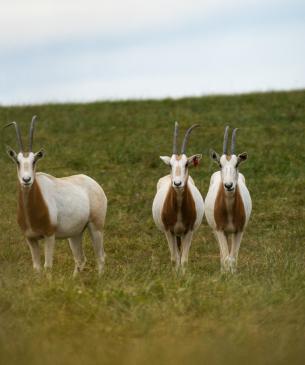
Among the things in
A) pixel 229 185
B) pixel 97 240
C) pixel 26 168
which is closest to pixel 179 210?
pixel 229 185

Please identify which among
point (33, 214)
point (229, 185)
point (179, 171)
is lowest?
point (33, 214)

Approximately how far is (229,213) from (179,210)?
2.47 feet

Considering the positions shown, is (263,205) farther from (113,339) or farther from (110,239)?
(113,339)

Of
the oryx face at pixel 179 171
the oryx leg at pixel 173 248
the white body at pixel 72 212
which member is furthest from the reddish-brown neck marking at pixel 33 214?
the oryx leg at pixel 173 248

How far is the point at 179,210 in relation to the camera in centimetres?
1360

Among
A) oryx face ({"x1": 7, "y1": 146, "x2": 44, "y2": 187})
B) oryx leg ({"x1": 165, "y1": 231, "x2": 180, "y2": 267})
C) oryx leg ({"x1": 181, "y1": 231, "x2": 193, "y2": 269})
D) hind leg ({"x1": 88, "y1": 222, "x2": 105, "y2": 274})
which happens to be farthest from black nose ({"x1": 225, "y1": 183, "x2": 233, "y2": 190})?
oryx face ({"x1": 7, "y1": 146, "x2": 44, "y2": 187})

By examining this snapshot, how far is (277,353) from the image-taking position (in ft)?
23.1

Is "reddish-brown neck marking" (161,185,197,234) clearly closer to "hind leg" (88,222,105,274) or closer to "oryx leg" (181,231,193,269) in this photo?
"oryx leg" (181,231,193,269)

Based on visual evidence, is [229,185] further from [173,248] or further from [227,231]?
[173,248]

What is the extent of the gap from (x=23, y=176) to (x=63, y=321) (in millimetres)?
3975

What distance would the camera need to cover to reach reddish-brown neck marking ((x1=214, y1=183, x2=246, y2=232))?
13.6 metres

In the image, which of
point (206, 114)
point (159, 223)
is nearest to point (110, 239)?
point (159, 223)

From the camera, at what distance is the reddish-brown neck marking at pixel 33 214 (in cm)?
1245

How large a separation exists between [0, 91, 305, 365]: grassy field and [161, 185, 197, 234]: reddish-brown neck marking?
0.73m
